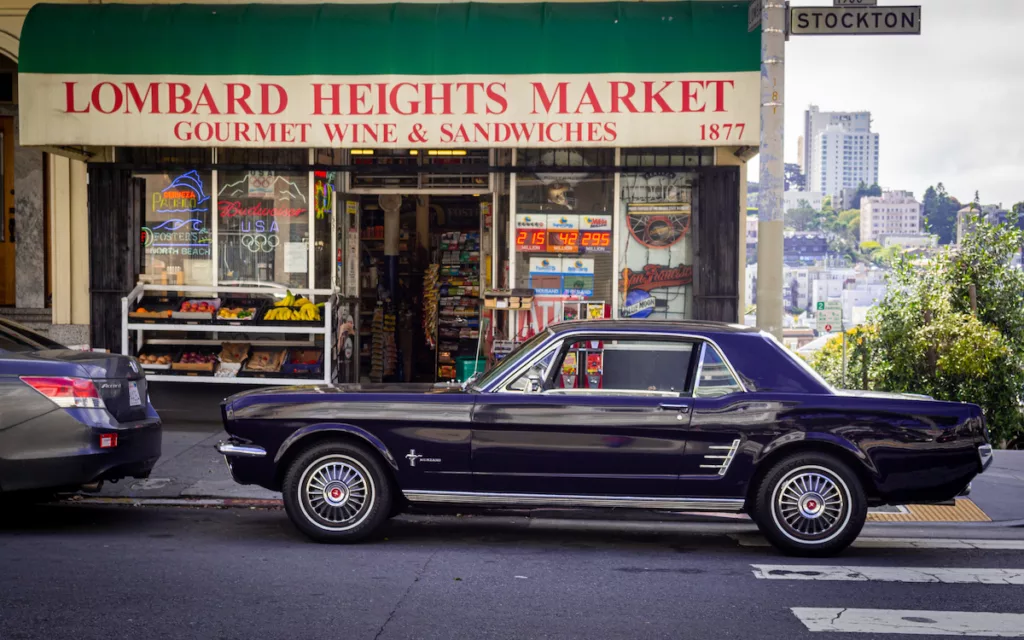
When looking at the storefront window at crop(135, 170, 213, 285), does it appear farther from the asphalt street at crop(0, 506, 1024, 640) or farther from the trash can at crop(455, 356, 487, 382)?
the asphalt street at crop(0, 506, 1024, 640)

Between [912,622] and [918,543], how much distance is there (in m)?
2.42

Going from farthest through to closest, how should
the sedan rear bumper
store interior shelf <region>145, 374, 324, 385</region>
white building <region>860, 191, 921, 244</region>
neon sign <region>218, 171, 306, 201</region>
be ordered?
white building <region>860, 191, 921, 244</region>
neon sign <region>218, 171, 306, 201</region>
store interior shelf <region>145, 374, 324, 385</region>
the sedan rear bumper

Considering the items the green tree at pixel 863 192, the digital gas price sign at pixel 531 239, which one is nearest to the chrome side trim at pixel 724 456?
the digital gas price sign at pixel 531 239

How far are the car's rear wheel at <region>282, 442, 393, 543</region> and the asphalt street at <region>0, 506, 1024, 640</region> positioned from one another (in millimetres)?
155

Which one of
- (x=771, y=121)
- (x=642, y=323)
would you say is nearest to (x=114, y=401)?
(x=642, y=323)

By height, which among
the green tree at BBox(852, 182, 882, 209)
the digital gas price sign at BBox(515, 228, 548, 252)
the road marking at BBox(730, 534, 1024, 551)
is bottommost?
the road marking at BBox(730, 534, 1024, 551)

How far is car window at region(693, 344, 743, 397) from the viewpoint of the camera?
23.8 ft

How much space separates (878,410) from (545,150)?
663cm

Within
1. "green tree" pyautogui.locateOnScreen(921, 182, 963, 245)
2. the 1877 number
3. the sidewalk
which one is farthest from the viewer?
"green tree" pyautogui.locateOnScreen(921, 182, 963, 245)

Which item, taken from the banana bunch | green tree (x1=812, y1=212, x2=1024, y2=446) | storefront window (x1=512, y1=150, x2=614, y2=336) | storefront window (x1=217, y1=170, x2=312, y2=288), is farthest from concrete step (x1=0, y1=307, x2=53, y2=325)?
green tree (x1=812, y1=212, x2=1024, y2=446)

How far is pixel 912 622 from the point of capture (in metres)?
5.75

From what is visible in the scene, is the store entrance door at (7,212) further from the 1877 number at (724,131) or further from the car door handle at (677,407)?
the car door handle at (677,407)

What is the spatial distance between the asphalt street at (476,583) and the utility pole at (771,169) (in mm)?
2258

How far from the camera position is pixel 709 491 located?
7180 millimetres
